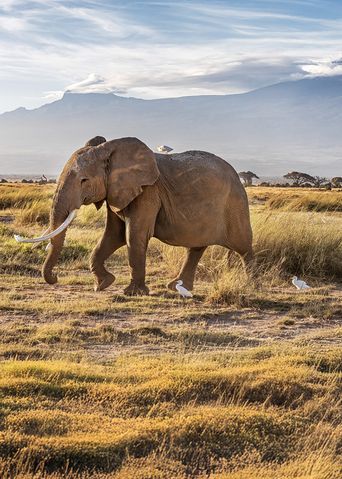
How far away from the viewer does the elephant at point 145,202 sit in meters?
11.9

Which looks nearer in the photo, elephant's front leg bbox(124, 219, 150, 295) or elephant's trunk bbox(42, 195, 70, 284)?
elephant's trunk bbox(42, 195, 70, 284)

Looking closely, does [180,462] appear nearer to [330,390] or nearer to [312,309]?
[330,390]

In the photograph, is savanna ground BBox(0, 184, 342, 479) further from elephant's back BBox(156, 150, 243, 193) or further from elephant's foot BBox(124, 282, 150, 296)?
elephant's back BBox(156, 150, 243, 193)

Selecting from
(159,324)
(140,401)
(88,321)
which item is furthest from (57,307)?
(140,401)

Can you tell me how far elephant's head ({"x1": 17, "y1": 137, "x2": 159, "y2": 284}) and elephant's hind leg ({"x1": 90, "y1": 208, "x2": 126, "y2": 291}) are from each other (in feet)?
1.83

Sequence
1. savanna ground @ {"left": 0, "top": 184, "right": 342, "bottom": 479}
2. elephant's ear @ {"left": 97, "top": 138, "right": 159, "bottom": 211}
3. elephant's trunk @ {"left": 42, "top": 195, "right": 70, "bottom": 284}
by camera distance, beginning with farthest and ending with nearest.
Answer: elephant's ear @ {"left": 97, "top": 138, "right": 159, "bottom": 211} → elephant's trunk @ {"left": 42, "top": 195, "right": 70, "bottom": 284} → savanna ground @ {"left": 0, "top": 184, "right": 342, "bottom": 479}

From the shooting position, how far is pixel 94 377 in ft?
24.8

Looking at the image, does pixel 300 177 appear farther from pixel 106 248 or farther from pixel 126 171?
pixel 126 171

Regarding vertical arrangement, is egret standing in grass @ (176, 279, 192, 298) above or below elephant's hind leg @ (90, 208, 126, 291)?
below

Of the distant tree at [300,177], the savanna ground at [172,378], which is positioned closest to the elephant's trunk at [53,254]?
the savanna ground at [172,378]

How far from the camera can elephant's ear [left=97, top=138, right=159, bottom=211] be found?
12.1 meters

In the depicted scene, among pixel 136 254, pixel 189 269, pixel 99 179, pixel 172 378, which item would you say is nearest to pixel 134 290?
pixel 136 254

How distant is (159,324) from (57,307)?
146 centimetres

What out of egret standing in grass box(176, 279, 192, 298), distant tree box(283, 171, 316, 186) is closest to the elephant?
egret standing in grass box(176, 279, 192, 298)
